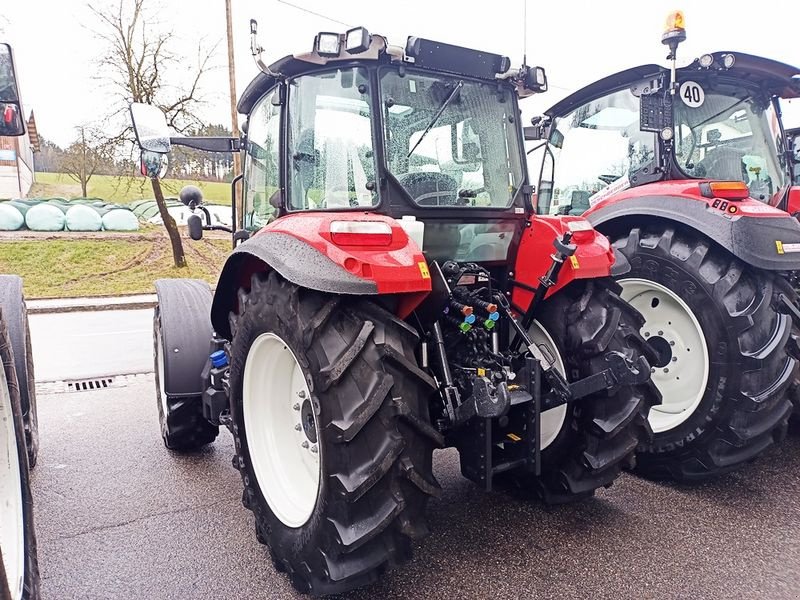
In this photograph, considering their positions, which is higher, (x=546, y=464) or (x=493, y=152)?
(x=493, y=152)

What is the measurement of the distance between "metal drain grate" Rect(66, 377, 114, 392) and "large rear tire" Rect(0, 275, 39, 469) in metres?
1.92

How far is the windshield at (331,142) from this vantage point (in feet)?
8.18

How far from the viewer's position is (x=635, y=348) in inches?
102

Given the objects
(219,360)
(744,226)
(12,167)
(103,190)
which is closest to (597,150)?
(744,226)

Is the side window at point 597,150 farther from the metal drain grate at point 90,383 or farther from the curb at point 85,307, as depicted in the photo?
the curb at point 85,307

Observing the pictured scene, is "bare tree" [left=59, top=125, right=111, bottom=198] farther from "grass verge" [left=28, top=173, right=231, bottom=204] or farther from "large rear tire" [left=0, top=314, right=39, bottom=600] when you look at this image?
"large rear tire" [left=0, top=314, right=39, bottom=600]

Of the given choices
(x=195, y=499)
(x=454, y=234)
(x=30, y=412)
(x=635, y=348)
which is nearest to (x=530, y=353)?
(x=635, y=348)

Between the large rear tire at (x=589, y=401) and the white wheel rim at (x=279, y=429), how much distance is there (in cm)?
117

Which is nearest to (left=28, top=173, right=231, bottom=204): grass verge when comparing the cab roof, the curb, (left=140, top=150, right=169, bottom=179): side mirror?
the curb

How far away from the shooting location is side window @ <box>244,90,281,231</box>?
2967 mm

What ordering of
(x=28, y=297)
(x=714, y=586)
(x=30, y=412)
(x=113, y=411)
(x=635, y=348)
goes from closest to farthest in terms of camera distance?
(x=714, y=586), (x=635, y=348), (x=30, y=412), (x=113, y=411), (x=28, y=297)

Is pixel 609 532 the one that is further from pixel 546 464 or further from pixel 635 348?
pixel 635 348

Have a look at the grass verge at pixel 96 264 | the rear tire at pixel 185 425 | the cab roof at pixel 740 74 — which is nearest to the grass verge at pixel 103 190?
the grass verge at pixel 96 264

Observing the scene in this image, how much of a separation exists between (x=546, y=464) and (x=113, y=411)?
368 centimetres
